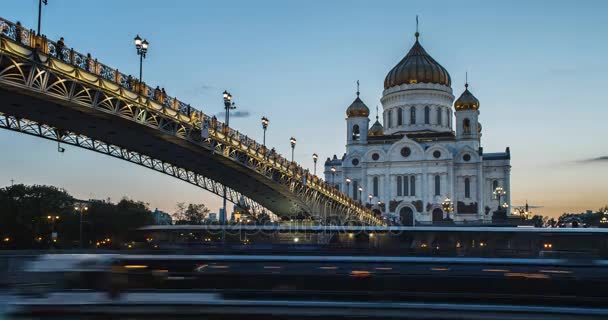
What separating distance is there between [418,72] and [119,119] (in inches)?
3874

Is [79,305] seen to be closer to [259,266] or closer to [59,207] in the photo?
[259,266]

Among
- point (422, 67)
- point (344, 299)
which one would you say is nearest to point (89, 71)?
point (344, 299)

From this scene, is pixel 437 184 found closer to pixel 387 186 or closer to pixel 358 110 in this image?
pixel 387 186

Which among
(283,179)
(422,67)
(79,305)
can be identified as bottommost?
(79,305)

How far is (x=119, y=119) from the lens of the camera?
35500 millimetres

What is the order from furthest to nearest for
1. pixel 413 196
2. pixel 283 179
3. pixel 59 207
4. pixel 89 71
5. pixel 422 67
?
1. pixel 422 67
2. pixel 413 196
3. pixel 59 207
4. pixel 283 179
5. pixel 89 71

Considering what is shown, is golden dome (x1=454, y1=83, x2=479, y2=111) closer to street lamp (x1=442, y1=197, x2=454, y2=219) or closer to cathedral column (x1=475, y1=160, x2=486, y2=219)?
cathedral column (x1=475, y1=160, x2=486, y2=219)

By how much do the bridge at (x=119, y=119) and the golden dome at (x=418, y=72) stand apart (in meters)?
68.0

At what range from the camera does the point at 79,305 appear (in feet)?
45.2

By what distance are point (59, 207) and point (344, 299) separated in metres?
61.8

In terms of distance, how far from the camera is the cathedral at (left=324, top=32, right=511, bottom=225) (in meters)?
116

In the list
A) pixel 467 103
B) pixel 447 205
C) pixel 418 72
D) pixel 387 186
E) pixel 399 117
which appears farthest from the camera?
pixel 399 117

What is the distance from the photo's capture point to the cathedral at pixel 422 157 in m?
116

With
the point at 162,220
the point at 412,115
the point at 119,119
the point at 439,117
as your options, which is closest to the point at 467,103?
the point at 439,117
